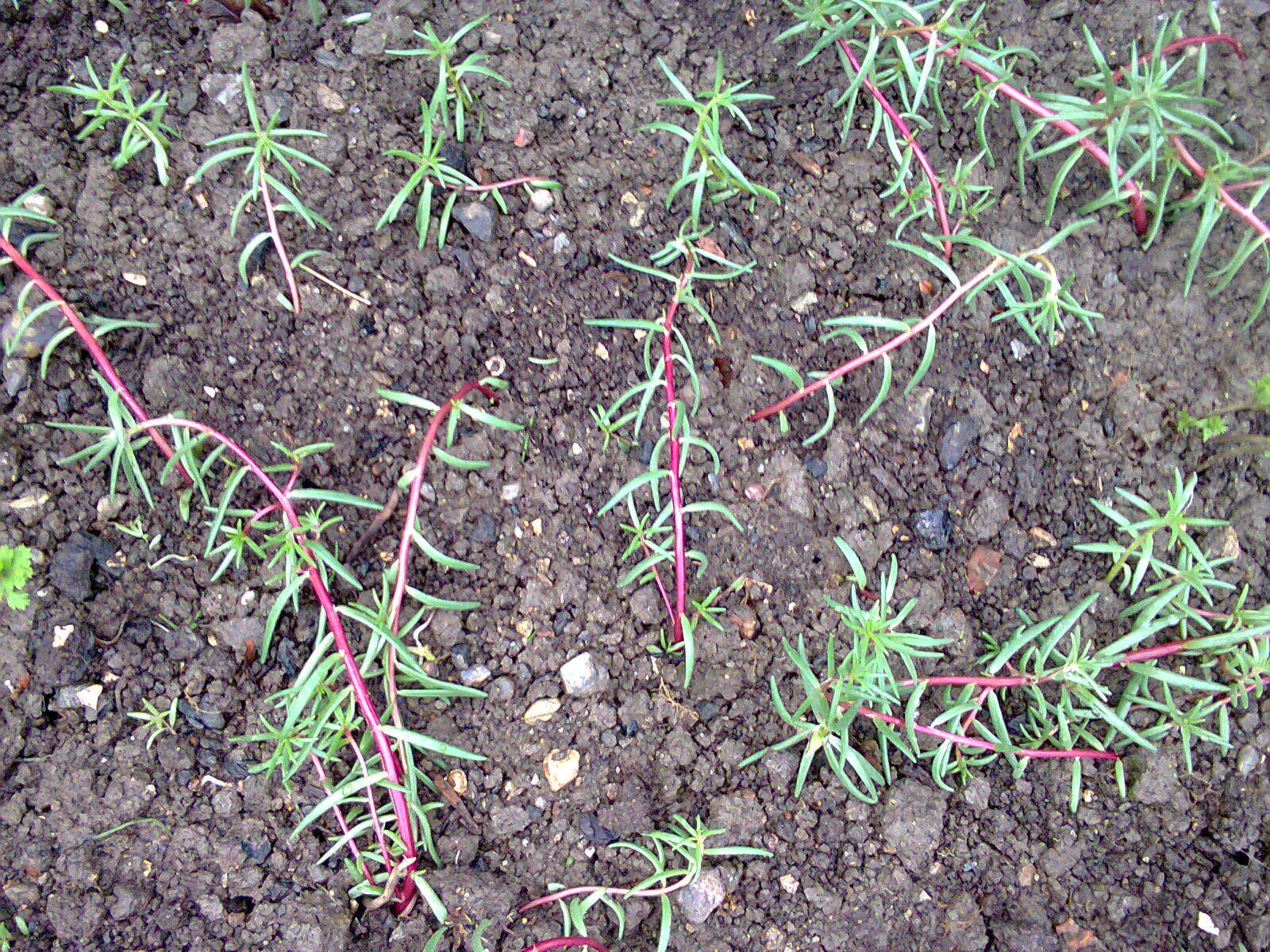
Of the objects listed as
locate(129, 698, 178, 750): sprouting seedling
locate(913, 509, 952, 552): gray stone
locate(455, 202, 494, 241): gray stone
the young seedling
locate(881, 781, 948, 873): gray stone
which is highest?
locate(455, 202, 494, 241): gray stone

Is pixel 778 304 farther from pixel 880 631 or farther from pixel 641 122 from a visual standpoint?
pixel 880 631

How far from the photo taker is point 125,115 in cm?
257

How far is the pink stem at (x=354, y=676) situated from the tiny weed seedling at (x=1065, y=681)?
0.92 metres

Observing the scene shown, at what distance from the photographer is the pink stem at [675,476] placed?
2422 millimetres

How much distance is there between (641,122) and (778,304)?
701 millimetres

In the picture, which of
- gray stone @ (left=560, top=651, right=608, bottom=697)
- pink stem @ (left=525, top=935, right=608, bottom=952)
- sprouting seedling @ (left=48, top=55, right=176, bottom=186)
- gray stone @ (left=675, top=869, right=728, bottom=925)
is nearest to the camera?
pink stem @ (left=525, top=935, right=608, bottom=952)

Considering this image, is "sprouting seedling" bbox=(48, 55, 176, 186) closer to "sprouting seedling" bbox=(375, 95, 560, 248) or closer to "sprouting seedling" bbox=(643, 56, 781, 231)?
"sprouting seedling" bbox=(375, 95, 560, 248)

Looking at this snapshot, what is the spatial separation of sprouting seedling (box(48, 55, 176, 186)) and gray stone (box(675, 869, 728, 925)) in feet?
7.96

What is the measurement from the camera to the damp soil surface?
2.37 meters

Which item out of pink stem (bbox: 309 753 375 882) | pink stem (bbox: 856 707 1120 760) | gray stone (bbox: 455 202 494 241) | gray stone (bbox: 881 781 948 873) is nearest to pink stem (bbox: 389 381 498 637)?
pink stem (bbox: 309 753 375 882)

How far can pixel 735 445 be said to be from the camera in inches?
103

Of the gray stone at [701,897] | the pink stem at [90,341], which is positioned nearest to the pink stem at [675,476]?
the gray stone at [701,897]

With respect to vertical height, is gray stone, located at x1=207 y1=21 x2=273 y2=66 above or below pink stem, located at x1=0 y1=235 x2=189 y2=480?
above

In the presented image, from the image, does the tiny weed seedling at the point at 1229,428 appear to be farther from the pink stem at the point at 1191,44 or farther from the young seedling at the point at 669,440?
the young seedling at the point at 669,440
